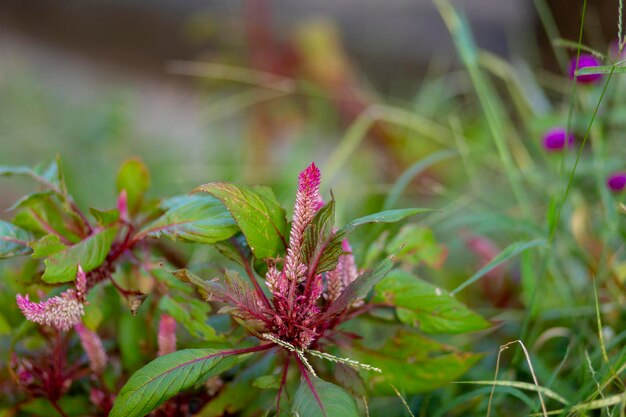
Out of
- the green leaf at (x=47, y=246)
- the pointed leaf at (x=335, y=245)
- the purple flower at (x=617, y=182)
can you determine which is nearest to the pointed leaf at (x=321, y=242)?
the pointed leaf at (x=335, y=245)

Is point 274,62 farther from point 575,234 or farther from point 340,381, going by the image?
point 340,381

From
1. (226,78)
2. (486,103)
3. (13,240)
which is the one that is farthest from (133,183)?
(226,78)

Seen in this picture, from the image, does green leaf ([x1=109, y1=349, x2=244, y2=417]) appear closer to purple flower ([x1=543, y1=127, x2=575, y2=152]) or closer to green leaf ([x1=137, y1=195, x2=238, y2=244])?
green leaf ([x1=137, y1=195, x2=238, y2=244])

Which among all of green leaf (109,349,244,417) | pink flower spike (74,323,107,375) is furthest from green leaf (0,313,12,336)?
green leaf (109,349,244,417)

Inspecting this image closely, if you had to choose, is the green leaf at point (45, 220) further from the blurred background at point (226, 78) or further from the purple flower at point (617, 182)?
the purple flower at point (617, 182)

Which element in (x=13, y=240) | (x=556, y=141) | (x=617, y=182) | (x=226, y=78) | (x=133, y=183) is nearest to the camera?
(x=13, y=240)

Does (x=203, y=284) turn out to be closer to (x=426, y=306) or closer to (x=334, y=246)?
(x=334, y=246)

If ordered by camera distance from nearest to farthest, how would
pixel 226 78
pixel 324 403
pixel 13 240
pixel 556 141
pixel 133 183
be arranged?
pixel 324 403 → pixel 13 240 → pixel 133 183 → pixel 556 141 → pixel 226 78

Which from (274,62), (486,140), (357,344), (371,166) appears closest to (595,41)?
(486,140)
